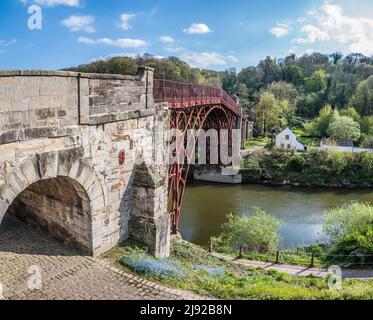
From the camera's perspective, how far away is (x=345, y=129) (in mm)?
37656

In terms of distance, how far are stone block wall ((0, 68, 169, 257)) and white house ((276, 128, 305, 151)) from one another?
2685cm

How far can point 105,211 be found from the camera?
30.9 ft

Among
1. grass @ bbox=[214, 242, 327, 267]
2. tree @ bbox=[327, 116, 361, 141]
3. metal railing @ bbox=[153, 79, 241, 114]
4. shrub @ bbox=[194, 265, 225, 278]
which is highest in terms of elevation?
metal railing @ bbox=[153, 79, 241, 114]

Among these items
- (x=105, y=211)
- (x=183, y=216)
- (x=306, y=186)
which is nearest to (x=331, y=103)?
(x=306, y=186)

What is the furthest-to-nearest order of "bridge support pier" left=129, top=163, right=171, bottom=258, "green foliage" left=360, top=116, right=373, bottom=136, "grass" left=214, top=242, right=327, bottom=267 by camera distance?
"green foliage" left=360, top=116, right=373, bottom=136, "grass" left=214, top=242, right=327, bottom=267, "bridge support pier" left=129, top=163, right=171, bottom=258

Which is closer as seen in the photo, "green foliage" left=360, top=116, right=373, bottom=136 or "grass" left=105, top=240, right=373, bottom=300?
"grass" left=105, top=240, right=373, bottom=300

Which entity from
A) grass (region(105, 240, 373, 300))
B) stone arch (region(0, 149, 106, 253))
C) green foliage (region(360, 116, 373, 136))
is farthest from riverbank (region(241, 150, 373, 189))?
stone arch (region(0, 149, 106, 253))

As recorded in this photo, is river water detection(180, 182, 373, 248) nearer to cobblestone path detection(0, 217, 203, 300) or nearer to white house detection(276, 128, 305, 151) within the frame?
white house detection(276, 128, 305, 151)

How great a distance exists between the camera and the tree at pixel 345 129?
3750 cm

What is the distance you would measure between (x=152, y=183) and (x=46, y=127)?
11.5ft

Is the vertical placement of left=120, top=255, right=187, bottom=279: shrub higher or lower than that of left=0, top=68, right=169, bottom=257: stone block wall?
lower

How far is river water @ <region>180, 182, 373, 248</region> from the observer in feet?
66.3

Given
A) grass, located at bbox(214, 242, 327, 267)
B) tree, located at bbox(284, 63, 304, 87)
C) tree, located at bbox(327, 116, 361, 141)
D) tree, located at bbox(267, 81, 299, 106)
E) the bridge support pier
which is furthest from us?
tree, located at bbox(284, 63, 304, 87)
